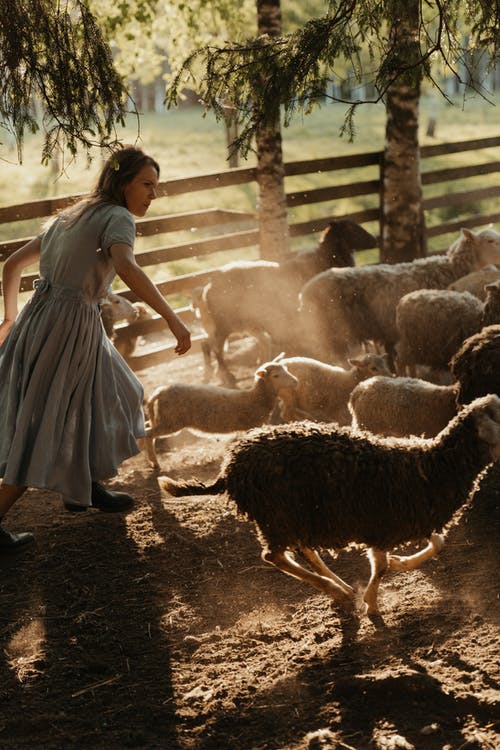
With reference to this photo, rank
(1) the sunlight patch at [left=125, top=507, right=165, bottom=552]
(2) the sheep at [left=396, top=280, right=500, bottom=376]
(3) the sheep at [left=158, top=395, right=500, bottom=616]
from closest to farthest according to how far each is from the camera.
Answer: (3) the sheep at [left=158, top=395, right=500, bottom=616]
(1) the sunlight patch at [left=125, top=507, right=165, bottom=552]
(2) the sheep at [left=396, top=280, right=500, bottom=376]

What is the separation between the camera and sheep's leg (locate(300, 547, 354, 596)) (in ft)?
13.8

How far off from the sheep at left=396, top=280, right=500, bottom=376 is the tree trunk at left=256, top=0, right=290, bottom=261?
3.31 metres

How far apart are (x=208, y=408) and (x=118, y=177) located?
8.62ft

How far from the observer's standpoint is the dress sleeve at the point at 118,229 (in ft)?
14.5

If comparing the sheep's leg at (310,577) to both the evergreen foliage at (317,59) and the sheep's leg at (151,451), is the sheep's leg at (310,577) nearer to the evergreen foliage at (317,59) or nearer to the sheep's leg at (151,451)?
the evergreen foliage at (317,59)

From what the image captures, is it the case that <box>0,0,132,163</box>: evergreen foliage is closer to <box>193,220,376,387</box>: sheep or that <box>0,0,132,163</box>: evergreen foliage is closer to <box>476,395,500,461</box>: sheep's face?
<box>476,395,500,461</box>: sheep's face

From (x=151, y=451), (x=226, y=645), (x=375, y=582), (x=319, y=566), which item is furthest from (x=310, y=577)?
(x=151, y=451)

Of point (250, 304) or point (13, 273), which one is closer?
point (13, 273)

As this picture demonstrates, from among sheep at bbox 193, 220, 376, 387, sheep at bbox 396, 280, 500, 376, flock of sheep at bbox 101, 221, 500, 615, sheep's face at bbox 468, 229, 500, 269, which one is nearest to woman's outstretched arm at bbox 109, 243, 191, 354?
flock of sheep at bbox 101, 221, 500, 615

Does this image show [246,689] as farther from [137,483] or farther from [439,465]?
[137,483]

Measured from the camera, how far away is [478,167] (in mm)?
13500

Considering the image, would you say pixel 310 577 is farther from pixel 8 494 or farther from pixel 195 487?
pixel 8 494

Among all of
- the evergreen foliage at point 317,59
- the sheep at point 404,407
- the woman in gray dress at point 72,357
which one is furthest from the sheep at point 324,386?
the evergreen foliage at point 317,59

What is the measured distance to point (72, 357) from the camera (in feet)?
15.7
